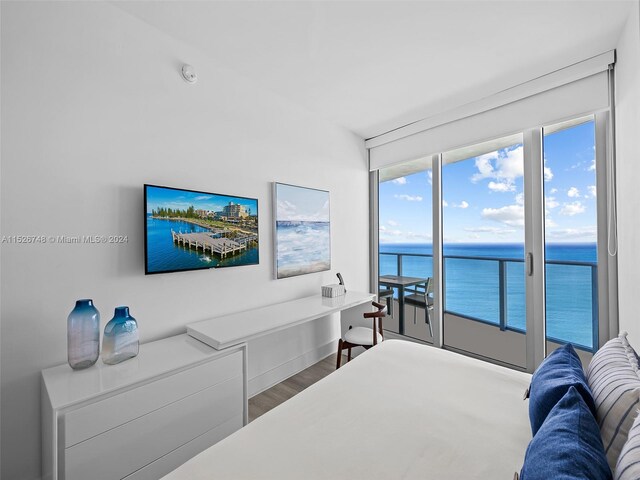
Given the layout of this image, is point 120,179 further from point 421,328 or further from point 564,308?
point 564,308

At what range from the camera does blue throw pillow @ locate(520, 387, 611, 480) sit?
2.10ft

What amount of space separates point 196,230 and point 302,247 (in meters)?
1.17

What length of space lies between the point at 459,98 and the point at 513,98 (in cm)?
47

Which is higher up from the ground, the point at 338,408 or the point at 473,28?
the point at 473,28

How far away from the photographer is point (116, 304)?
180cm

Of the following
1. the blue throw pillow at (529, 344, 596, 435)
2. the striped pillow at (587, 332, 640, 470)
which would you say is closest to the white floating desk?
the blue throw pillow at (529, 344, 596, 435)

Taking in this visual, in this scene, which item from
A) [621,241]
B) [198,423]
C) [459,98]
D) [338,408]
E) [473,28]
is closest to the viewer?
[338,408]

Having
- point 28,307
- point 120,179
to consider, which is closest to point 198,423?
point 28,307

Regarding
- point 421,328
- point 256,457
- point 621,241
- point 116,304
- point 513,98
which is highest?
point 513,98

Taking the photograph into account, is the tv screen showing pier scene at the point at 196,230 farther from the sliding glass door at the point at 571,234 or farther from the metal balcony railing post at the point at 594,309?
the metal balcony railing post at the point at 594,309

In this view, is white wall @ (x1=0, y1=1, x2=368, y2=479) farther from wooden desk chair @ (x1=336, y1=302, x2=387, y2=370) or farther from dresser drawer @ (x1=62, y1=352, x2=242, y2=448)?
wooden desk chair @ (x1=336, y1=302, x2=387, y2=370)

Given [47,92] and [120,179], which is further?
[120,179]

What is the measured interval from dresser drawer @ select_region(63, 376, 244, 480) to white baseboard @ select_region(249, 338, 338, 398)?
77 cm

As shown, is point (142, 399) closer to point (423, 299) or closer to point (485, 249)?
point (423, 299)
